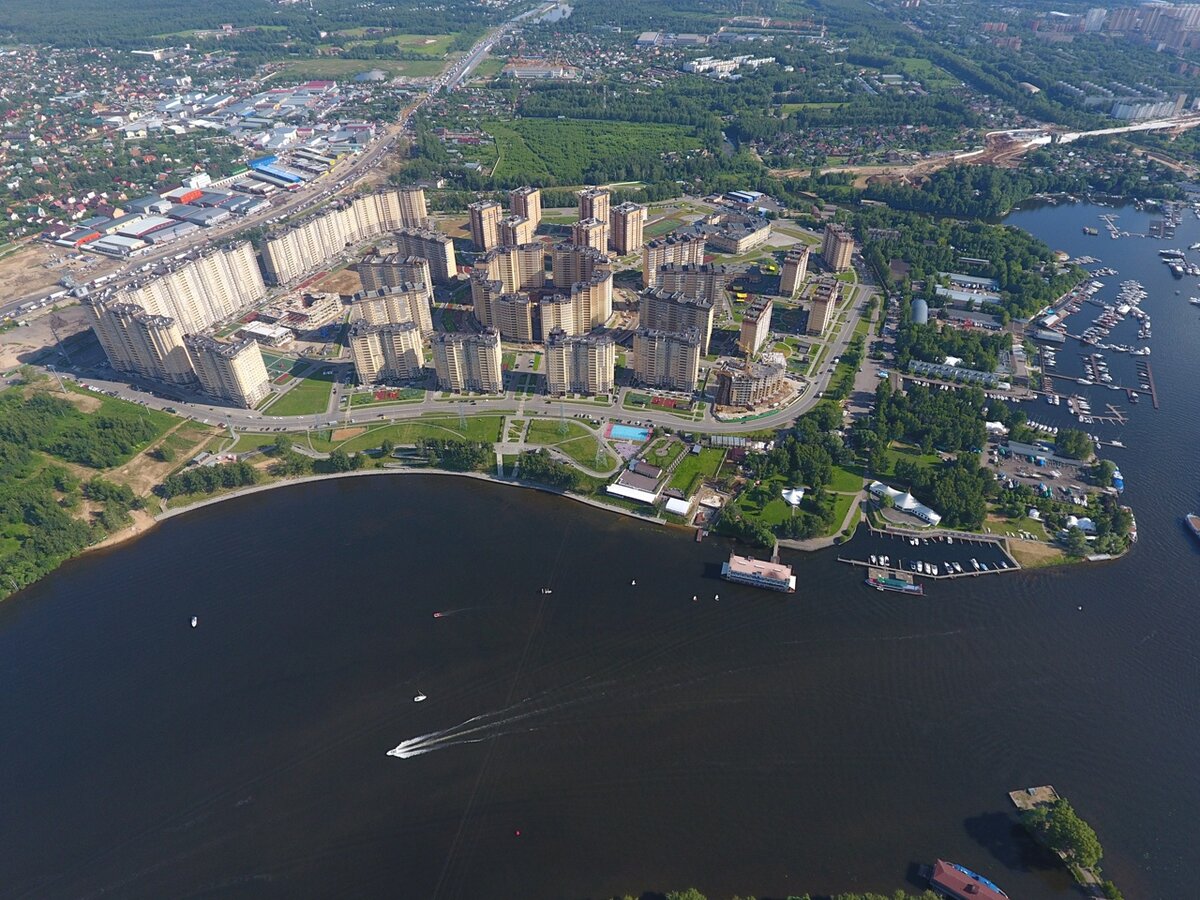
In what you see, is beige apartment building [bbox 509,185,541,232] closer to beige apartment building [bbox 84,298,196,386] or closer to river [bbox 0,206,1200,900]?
beige apartment building [bbox 84,298,196,386]

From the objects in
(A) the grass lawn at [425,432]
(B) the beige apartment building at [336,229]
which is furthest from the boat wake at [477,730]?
(B) the beige apartment building at [336,229]

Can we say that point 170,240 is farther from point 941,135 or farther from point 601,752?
point 941,135

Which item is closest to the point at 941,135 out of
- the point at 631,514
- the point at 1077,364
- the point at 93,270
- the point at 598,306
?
the point at 1077,364

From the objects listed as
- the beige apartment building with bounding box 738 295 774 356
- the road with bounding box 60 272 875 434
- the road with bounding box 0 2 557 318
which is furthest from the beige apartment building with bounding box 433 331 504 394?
the road with bounding box 0 2 557 318

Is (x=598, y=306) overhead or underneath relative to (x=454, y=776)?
overhead

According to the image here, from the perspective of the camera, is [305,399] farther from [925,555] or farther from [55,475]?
[925,555]

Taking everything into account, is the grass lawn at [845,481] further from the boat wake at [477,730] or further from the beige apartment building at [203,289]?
the beige apartment building at [203,289]
